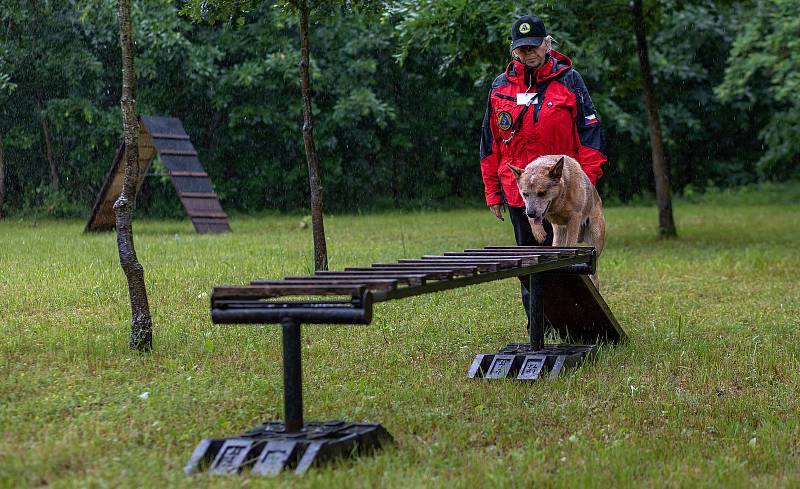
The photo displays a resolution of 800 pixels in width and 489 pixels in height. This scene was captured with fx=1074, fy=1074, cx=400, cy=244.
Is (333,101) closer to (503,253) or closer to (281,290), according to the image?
(503,253)

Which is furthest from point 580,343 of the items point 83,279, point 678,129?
point 678,129

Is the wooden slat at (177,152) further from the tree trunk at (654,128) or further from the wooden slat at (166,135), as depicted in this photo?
the tree trunk at (654,128)

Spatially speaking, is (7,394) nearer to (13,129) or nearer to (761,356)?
(761,356)

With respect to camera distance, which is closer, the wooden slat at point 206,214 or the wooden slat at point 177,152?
the wooden slat at point 177,152

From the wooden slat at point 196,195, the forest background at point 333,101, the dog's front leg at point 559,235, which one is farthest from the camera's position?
the forest background at point 333,101

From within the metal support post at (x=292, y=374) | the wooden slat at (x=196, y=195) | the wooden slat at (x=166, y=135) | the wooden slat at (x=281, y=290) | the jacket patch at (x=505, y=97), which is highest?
the jacket patch at (x=505, y=97)

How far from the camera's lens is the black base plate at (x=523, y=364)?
21.8ft

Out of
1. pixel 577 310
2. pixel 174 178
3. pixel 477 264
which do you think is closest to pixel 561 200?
pixel 577 310

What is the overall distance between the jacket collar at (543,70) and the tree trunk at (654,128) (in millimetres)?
10543

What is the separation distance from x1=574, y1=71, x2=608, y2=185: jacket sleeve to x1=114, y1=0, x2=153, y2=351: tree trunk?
3.11 meters

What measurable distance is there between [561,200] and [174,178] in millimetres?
13634

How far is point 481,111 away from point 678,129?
6.55m

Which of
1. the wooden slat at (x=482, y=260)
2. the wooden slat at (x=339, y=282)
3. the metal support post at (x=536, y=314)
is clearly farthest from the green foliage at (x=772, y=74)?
the wooden slat at (x=339, y=282)

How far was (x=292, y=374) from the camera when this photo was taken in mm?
4719
